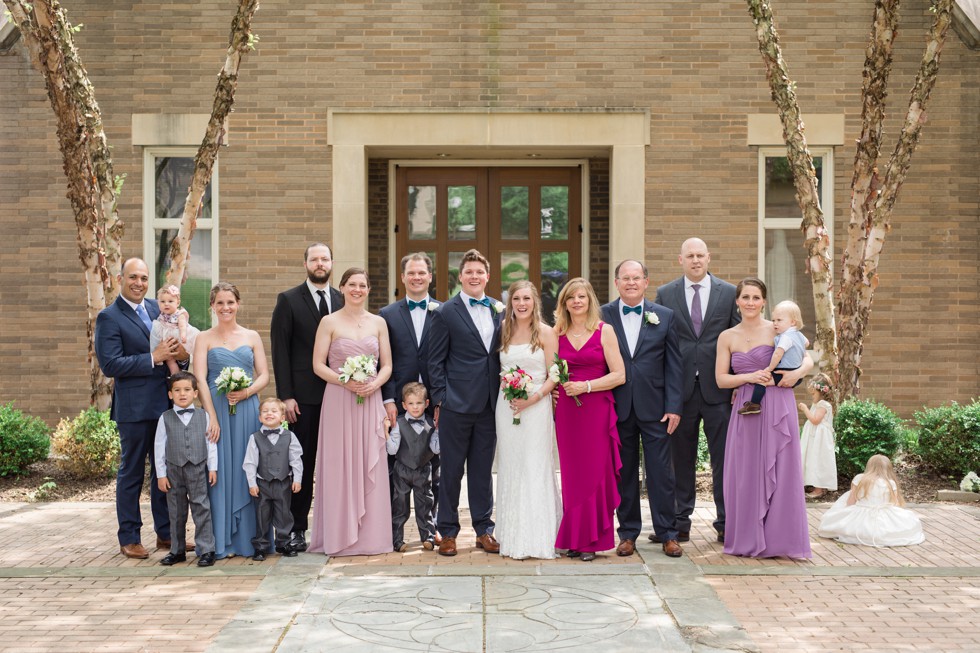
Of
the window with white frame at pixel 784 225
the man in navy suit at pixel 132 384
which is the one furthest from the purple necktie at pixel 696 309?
the window with white frame at pixel 784 225

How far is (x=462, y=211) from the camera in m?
13.9

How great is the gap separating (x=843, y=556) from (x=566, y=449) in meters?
2.14

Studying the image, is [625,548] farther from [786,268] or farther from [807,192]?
[786,268]

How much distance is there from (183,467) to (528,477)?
242cm

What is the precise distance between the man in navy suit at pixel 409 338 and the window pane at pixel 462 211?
5.95 metres

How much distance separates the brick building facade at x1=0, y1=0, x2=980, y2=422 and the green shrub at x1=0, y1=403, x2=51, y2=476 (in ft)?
6.85

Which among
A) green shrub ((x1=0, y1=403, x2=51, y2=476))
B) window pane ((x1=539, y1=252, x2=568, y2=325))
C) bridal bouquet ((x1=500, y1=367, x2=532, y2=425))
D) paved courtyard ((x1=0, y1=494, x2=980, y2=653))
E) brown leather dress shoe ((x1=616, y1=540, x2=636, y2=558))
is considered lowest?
paved courtyard ((x1=0, y1=494, x2=980, y2=653))

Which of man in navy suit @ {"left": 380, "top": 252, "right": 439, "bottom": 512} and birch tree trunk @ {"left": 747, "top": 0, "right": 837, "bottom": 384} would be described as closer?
man in navy suit @ {"left": 380, "top": 252, "right": 439, "bottom": 512}

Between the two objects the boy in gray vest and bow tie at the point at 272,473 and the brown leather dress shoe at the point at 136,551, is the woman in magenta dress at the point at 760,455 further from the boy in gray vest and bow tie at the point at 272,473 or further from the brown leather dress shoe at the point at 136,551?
the brown leather dress shoe at the point at 136,551

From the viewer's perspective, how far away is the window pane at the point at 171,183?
13008 millimetres

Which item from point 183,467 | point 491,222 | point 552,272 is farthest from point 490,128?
point 183,467

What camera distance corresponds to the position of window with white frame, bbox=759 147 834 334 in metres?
12.8

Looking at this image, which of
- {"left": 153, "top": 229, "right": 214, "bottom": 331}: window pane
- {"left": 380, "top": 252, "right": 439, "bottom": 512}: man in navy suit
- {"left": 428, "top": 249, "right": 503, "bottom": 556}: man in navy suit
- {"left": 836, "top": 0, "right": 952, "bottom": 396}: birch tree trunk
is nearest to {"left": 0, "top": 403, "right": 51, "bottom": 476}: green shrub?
{"left": 153, "top": 229, "right": 214, "bottom": 331}: window pane

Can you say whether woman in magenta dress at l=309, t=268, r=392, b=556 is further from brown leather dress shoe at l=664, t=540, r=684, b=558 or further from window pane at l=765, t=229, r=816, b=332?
window pane at l=765, t=229, r=816, b=332
